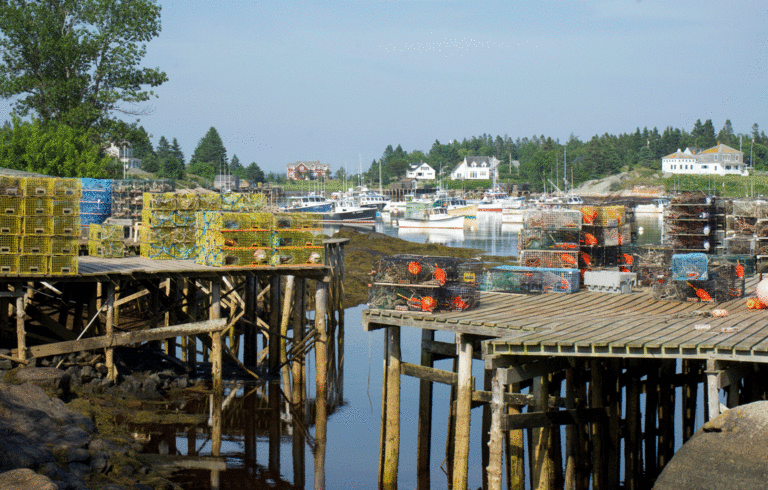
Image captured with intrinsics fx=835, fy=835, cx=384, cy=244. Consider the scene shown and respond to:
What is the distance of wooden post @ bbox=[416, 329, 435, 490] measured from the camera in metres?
16.1

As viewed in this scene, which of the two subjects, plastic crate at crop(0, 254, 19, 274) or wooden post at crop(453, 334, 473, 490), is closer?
wooden post at crop(453, 334, 473, 490)

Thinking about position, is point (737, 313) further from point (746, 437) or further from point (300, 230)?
point (300, 230)

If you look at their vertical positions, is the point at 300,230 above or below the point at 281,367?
above

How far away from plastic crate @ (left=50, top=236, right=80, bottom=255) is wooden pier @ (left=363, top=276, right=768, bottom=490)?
22.4ft

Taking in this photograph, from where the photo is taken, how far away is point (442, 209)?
9669 centimetres

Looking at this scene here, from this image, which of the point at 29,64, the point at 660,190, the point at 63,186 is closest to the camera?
the point at 63,186

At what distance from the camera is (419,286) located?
47.8 feet

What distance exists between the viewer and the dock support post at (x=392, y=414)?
14.6 meters

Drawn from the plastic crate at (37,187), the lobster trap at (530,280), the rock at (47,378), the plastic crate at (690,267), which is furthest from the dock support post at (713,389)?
the plastic crate at (37,187)

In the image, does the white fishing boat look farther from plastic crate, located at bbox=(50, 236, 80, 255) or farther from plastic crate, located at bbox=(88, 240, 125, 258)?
plastic crate, located at bbox=(50, 236, 80, 255)

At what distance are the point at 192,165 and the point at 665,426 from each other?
132 metres

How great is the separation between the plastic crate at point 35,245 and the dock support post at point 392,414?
7650 mm

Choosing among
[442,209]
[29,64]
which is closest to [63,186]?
[29,64]


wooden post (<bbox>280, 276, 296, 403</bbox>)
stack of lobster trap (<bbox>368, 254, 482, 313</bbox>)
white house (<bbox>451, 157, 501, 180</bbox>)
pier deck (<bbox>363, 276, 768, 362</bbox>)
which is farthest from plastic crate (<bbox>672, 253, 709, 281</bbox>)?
white house (<bbox>451, 157, 501, 180</bbox>)
